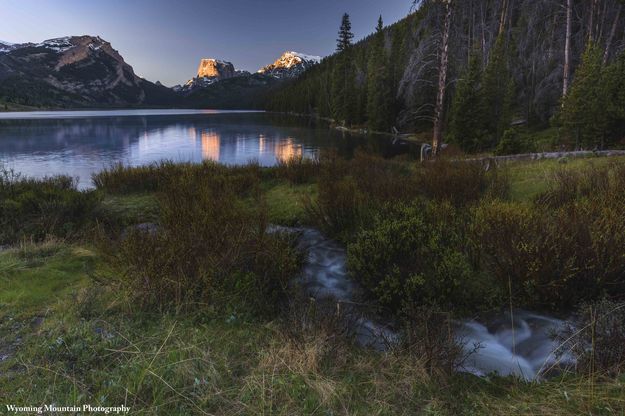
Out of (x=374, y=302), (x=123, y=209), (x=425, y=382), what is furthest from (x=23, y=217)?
(x=425, y=382)

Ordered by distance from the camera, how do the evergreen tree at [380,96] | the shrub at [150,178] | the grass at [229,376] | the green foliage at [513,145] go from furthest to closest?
the evergreen tree at [380,96] → the green foliage at [513,145] → the shrub at [150,178] → the grass at [229,376]

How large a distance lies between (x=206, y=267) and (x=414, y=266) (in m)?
2.69

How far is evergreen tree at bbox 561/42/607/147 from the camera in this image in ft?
54.6

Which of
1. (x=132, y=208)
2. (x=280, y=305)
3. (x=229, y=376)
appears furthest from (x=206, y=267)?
(x=132, y=208)

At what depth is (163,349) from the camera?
3209 millimetres

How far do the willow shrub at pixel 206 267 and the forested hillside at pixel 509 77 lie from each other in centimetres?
1144

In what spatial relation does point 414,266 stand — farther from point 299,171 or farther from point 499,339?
point 299,171

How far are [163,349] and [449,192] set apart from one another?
21.6 feet

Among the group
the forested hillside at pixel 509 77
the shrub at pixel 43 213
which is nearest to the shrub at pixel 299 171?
the forested hillside at pixel 509 77

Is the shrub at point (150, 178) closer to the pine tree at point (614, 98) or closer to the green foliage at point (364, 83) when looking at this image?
the pine tree at point (614, 98)

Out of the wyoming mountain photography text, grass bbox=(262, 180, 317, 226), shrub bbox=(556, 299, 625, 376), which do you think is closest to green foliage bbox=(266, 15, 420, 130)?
grass bbox=(262, 180, 317, 226)

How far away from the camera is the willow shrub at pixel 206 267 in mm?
4102

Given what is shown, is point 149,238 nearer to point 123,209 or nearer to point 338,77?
point 123,209

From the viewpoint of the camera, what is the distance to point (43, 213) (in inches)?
316
